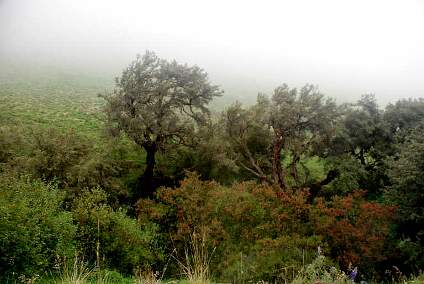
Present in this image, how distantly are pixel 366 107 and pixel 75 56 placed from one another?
413 ft

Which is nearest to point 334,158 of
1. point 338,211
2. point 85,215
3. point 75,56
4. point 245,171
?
point 245,171

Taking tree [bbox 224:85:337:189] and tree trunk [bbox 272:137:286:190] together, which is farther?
tree trunk [bbox 272:137:286:190]

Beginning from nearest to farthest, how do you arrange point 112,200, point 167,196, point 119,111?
point 167,196 → point 112,200 → point 119,111

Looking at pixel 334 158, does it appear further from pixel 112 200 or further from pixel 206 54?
pixel 206 54

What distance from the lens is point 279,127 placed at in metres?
32.3

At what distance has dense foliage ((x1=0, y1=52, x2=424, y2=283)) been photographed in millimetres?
17938

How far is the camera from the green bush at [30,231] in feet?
44.4

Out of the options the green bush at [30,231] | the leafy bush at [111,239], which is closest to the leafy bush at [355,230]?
the leafy bush at [111,239]

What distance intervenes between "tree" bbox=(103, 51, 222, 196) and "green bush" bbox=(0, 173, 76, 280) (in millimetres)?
14055

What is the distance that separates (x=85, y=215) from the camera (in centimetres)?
1983

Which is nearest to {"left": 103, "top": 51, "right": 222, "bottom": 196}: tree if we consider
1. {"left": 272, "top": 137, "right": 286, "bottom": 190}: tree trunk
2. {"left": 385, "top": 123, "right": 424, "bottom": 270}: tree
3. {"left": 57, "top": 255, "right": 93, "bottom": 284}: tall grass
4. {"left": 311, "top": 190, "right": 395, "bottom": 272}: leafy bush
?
{"left": 272, "top": 137, "right": 286, "bottom": 190}: tree trunk

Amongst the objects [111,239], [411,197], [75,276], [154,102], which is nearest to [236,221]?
[111,239]

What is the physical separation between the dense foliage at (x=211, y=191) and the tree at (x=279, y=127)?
11cm

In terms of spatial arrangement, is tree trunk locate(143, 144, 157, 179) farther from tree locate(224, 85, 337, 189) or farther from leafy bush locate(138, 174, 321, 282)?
leafy bush locate(138, 174, 321, 282)
